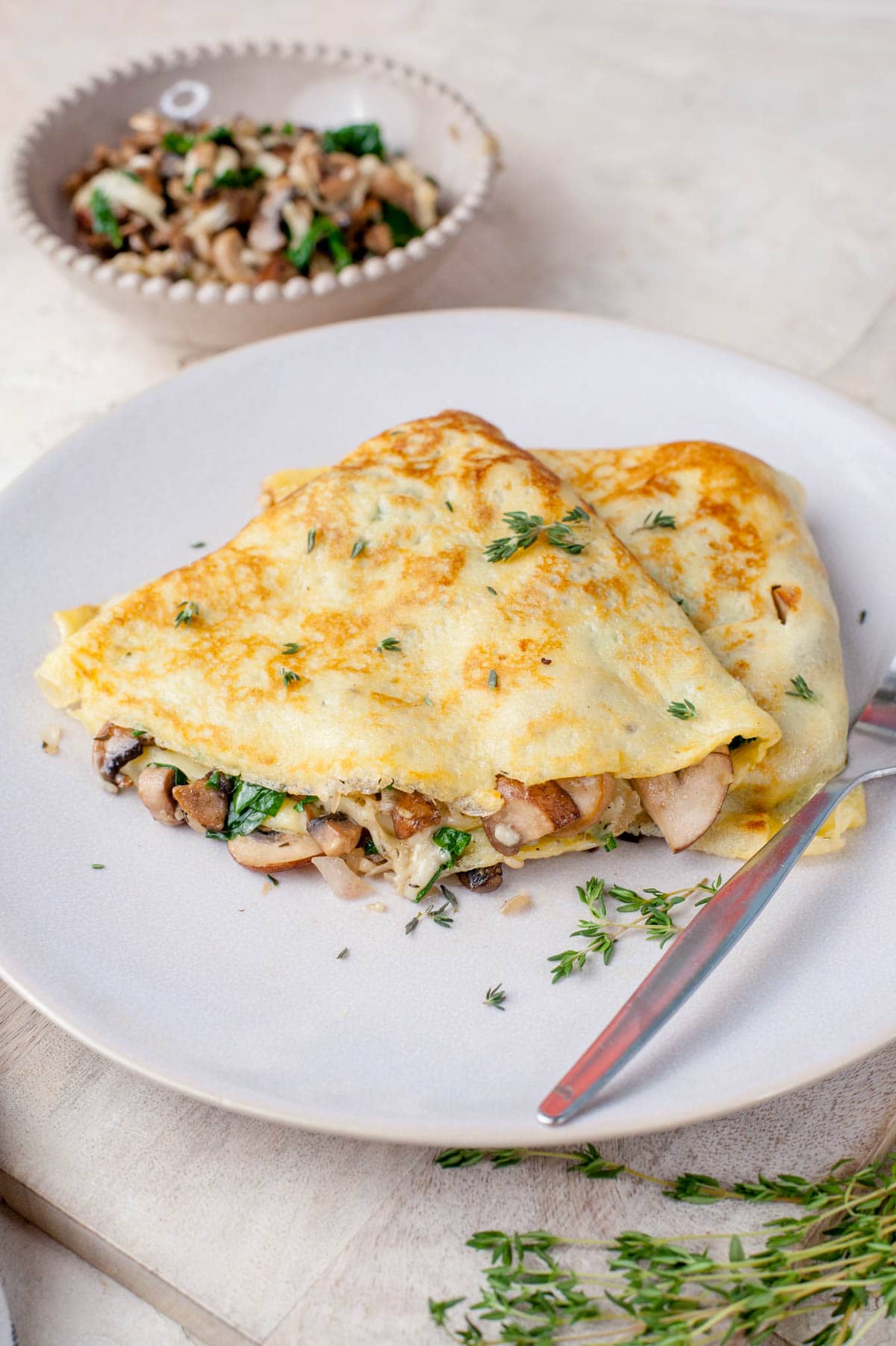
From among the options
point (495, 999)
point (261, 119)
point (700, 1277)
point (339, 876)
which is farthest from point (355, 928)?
point (261, 119)

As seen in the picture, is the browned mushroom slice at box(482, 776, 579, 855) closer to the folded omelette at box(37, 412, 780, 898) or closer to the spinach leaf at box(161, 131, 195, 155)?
the folded omelette at box(37, 412, 780, 898)

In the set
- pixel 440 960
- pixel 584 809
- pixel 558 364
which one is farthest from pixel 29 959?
pixel 558 364

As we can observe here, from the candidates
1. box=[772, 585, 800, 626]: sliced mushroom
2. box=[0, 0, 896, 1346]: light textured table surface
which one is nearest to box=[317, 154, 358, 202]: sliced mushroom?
box=[0, 0, 896, 1346]: light textured table surface

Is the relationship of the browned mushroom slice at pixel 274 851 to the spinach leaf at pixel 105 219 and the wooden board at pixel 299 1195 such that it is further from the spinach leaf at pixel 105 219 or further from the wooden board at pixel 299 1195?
the spinach leaf at pixel 105 219

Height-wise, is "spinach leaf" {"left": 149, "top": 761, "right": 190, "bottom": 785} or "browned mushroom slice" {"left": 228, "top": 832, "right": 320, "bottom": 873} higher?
"spinach leaf" {"left": 149, "top": 761, "right": 190, "bottom": 785}

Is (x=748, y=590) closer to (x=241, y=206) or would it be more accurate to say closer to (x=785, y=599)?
(x=785, y=599)

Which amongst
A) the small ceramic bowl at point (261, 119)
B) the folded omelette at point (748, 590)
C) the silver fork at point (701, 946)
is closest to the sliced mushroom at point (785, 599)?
the folded omelette at point (748, 590)
